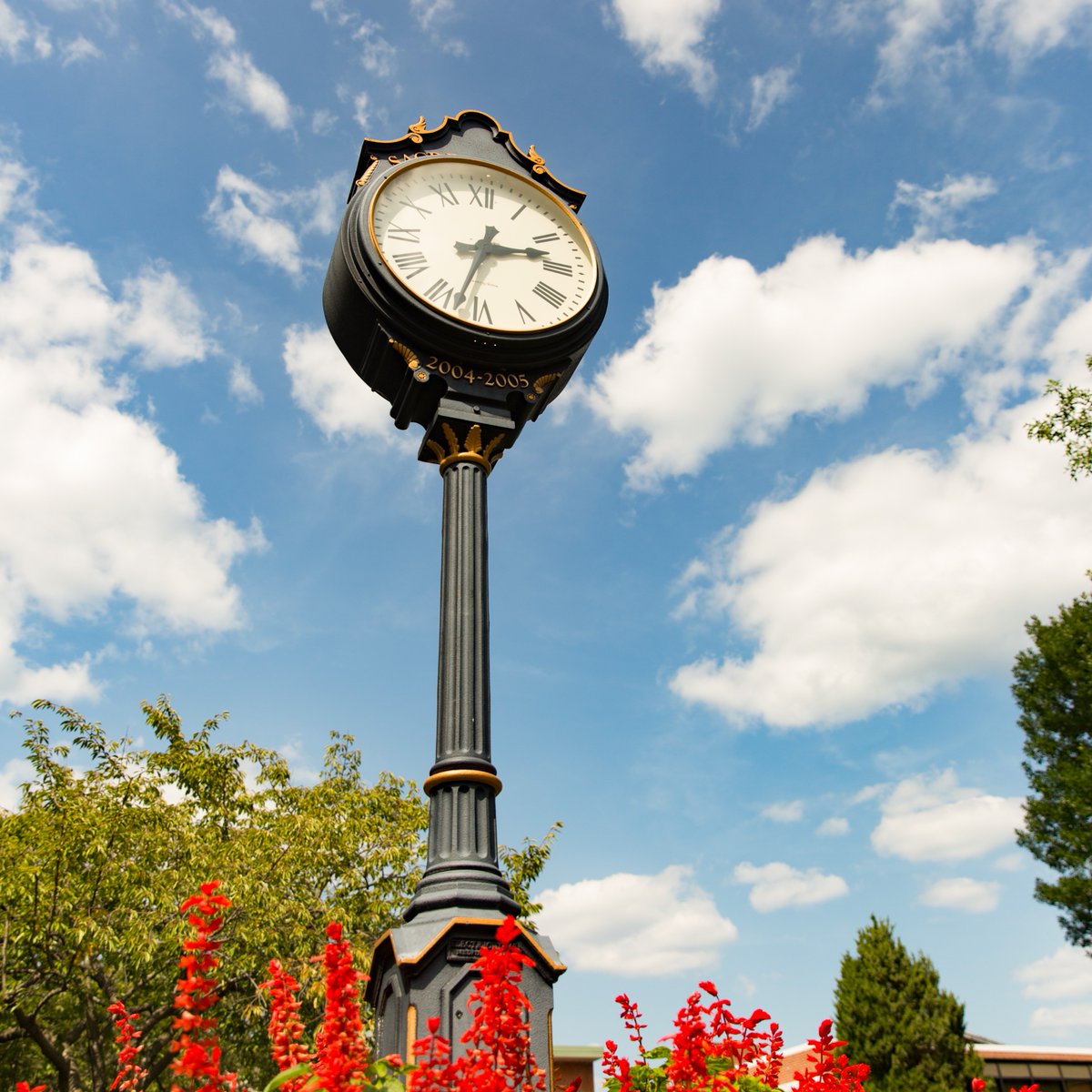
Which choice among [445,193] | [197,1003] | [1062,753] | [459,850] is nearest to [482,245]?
[445,193]

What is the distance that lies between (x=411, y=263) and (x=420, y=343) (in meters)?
0.75

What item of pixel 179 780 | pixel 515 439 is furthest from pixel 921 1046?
pixel 515 439

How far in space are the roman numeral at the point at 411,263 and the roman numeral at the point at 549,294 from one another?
2.91 feet

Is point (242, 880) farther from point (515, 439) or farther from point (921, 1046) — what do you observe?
point (921, 1046)

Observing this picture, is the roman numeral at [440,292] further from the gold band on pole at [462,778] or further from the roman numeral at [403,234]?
the gold band on pole at [462,778]

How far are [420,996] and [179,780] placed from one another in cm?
1184

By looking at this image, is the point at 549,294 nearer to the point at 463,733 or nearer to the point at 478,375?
the point at 478,375

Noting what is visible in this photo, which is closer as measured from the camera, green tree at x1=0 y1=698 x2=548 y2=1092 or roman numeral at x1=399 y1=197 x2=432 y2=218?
roman numeral at x1=399 y1=197 x2=432 y2=218

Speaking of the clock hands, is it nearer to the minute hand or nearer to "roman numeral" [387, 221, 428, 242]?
the minute hand

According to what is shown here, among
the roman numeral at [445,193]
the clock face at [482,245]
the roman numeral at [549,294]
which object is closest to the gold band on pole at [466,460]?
the clock face at [482,245]

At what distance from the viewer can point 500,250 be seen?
742 cm

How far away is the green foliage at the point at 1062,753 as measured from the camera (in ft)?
66.6

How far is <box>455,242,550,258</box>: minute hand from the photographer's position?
23.9ft

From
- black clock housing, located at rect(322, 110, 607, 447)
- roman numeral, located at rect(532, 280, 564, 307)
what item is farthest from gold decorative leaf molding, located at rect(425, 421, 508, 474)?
roman numeral, located at rect(532, 280, 564, 307)
